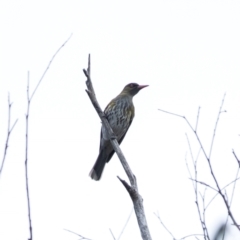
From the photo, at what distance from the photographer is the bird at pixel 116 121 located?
636 cm

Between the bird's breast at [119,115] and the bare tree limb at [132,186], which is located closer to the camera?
the bare tree limb at [132,186]

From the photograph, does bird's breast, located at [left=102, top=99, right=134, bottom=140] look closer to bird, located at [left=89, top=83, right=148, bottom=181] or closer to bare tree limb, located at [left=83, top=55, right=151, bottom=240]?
bird, located at [left=89, top=83, right=148, bottom=181]

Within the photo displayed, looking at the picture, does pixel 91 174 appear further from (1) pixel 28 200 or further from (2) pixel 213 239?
(2) pixel 213 239

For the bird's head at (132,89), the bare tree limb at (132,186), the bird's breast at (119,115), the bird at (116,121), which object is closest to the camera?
the bare tree limb at (132,186)

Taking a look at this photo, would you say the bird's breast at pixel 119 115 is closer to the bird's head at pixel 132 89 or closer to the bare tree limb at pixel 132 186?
the bird's head at pixel 132 89

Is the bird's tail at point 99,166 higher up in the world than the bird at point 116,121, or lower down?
lower down

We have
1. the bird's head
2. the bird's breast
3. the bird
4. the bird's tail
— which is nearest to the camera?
the bird's tail

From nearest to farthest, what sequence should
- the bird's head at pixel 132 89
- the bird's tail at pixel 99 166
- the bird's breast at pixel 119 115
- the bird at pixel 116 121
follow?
the bird's tail at pixel 99 166 < the bird at pixel 116 121 < the bird's breast at pixel 119 115 < the bird's head at pixel 132 89

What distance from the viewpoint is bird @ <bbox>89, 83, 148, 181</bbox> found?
636 cm

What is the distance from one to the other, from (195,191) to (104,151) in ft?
10.4

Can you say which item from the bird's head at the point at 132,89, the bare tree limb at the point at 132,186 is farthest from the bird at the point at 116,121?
the bare tree limb at the point at 132,186

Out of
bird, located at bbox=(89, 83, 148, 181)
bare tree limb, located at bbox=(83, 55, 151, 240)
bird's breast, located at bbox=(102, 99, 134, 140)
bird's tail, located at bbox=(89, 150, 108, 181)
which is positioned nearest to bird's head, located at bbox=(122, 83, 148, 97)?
bird, located at bbox=(89, 83, 148, 181)

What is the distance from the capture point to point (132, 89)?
23.6ft

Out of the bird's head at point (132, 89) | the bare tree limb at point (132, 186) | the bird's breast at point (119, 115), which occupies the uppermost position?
the bird's head at point (132, 89)
